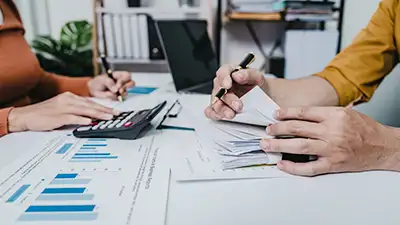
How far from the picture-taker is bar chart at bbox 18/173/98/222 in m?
0.41

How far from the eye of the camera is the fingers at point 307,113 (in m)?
0.53

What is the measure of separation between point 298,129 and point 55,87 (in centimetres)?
93

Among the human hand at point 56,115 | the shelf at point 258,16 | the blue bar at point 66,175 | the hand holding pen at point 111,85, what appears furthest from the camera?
the shelf at point 258,16

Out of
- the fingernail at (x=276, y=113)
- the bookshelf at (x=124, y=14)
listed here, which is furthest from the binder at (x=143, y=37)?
the fingernail at (x=276, y=113)

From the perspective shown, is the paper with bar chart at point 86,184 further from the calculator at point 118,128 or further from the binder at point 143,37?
the binder at point 143,37

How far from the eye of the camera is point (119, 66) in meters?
1.97

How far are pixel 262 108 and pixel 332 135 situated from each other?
0.12 meters

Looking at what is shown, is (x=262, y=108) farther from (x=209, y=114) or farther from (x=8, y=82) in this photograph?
(x=8, y=82)

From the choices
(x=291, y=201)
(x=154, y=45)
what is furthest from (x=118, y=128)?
(x=154, y=45)

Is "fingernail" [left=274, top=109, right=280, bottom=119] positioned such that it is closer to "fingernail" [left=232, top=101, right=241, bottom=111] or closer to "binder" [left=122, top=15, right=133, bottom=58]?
"fingernail" [left=232, top=101, right=241, bottom=111]

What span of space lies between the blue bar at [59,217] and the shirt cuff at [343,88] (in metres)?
0.73

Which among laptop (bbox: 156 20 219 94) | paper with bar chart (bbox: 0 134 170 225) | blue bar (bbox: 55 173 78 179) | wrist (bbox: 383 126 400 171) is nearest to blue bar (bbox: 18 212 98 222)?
paper with bar chart (bbox: 0 134 170 225)

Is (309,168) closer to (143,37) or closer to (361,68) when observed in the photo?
(361,68)

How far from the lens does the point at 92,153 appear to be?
0.62 metres
